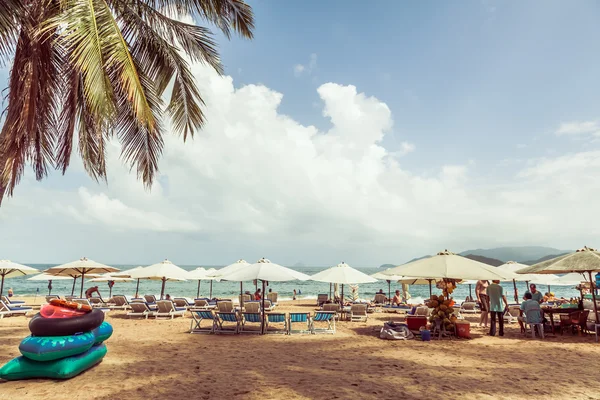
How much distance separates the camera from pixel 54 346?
5.37 m

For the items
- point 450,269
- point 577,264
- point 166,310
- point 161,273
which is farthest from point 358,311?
point 161,273

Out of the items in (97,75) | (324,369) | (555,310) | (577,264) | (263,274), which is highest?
(97,75)

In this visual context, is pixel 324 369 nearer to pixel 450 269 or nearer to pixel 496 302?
pixel 450 269

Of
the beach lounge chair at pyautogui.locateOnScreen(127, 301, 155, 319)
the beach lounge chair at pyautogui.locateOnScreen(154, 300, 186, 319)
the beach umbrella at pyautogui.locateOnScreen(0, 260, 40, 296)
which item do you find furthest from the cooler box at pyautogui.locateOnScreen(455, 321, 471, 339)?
the beach umbrella at pyautogui.locateOnScreen(0, 260, 40, 296)

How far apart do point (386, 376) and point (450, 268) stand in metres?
4.22

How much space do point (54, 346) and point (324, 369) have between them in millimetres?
4129

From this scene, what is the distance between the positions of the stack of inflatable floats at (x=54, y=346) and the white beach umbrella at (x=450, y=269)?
676 cm

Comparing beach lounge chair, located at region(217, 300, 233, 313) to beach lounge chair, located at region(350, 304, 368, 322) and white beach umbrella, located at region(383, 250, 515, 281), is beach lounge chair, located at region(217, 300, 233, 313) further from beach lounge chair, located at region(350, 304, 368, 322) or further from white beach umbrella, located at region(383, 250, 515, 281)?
white beach umbrella, located at region(383, 250, 515, 281)

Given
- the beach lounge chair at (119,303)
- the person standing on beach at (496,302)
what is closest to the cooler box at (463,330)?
the person standing on beach at (496,302)

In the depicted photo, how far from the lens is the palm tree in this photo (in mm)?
5043

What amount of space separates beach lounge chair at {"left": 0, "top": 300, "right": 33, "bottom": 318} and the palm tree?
10.1 meters

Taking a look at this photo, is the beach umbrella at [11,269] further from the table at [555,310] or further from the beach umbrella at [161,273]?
the table at [555,310]

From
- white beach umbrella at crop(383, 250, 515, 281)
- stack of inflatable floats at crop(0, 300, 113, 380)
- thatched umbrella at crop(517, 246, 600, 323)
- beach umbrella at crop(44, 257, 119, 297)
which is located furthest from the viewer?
beach umbrella at crop(44, 257, 119, 297)

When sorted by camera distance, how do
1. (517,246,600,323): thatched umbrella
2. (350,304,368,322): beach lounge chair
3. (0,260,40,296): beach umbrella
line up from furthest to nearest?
(0,260,40,296): beach umbrella, (350,304,368,322): beach lounge chair, (517,246,600,323): thatched umbrella
